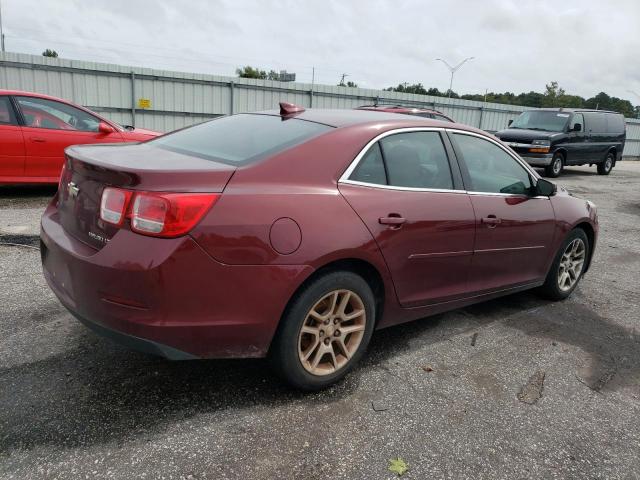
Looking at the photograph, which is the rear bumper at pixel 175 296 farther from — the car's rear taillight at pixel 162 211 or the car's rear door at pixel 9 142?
the car's rear door at pixel 9 142

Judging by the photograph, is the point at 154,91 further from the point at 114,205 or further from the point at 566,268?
the point at 114,205

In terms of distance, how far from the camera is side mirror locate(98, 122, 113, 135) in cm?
776

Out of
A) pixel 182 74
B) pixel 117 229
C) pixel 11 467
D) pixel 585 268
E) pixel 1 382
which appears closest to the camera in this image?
pixel 11 467

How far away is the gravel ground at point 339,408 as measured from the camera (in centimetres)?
234

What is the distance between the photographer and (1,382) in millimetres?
2816

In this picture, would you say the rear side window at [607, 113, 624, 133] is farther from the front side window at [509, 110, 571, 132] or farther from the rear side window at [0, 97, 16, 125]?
the rear side window at [0, 97, 16, 125]

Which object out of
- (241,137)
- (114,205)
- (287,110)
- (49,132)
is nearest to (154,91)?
(49,132)

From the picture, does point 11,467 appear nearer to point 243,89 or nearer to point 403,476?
point 403,476

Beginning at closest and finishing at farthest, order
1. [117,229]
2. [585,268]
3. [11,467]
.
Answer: [11,467] < [117,229] < [585,268]

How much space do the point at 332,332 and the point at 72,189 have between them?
5.22 feet

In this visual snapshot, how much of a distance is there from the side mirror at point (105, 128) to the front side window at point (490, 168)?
5.87 m

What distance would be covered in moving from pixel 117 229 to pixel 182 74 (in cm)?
1527

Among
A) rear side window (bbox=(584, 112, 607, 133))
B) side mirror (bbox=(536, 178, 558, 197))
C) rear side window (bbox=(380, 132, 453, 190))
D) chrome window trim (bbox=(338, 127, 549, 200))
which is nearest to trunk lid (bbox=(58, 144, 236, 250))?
chrome window trim (bbox=(338, 127, 549, 200))

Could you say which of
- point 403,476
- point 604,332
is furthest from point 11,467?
point 604,332
